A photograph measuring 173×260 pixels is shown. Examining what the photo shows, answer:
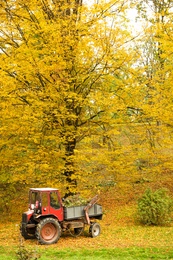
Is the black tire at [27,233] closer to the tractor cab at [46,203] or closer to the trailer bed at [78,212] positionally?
the tractor cab at [46,203]

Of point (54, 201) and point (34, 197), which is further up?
point (34, 197)

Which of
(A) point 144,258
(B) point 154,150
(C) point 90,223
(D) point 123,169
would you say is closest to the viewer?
(A) point 144,258

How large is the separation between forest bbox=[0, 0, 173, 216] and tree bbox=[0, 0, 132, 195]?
3 centimetres

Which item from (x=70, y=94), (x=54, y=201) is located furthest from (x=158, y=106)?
(x=54, y=201)

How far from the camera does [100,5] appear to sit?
11.7 m

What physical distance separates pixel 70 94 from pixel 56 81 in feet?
2.73

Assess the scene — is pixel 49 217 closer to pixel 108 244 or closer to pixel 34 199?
pixel 34 199

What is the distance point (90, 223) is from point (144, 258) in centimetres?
261

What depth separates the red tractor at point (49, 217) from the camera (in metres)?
9.94

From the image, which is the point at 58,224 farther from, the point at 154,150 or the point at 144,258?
the point at 154,150

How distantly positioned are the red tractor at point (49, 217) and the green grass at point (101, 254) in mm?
664

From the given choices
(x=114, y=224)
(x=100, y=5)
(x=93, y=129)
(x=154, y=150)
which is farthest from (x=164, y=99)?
(x=114, y=224)

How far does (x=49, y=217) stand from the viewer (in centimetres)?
1017

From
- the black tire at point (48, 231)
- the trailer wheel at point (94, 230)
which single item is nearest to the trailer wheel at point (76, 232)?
the trailer wheel at point (94, 230)
